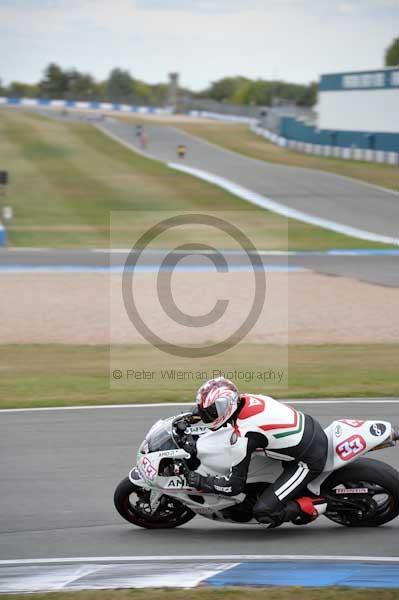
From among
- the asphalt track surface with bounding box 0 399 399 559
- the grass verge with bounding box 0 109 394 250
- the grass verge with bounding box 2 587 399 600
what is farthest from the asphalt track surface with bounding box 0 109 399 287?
the grass verge with bounding box 2 587 399 600

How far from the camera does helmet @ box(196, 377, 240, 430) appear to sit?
24.8ft

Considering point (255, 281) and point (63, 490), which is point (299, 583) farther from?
point (255, 281)

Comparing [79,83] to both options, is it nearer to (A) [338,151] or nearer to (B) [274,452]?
(A) [338,151]

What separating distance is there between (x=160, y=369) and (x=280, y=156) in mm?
50373

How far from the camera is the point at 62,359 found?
1573 cm

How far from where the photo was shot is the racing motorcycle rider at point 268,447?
25.0 ft

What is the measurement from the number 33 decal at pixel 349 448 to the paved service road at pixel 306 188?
27.6 m

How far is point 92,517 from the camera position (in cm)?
837

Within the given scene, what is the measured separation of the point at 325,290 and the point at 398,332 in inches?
193

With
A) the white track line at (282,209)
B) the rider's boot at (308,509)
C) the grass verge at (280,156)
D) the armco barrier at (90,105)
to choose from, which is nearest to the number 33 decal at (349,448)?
the rider's boot at (308,509)

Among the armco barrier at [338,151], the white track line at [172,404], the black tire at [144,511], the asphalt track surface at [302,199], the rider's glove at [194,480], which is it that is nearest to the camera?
the rider's glove at [194,480]

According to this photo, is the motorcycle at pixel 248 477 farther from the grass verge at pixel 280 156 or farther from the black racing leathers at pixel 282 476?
the grass verge at pixel 280 156

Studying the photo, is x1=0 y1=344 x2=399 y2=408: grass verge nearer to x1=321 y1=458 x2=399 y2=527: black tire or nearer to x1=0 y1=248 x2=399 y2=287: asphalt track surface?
x1=321 y1=458 x2=399 y2=527: black tire

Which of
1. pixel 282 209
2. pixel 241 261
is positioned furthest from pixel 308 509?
pixel 282 209
